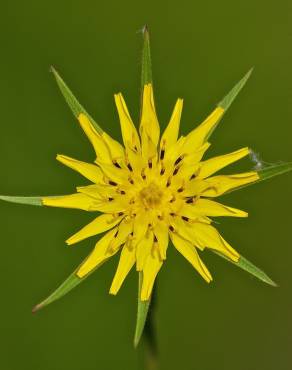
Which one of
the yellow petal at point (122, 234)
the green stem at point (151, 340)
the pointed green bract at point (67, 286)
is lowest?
the green stem at point (151, 340)

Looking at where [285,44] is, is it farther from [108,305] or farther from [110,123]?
[108,305]

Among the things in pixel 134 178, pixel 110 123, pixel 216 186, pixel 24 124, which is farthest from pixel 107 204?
pixel 24 124

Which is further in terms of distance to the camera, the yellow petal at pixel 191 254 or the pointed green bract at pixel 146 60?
the yellow petal at pixel 191 254

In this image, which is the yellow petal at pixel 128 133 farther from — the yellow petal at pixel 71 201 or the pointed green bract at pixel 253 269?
the pointed green bract at pixel 253 269

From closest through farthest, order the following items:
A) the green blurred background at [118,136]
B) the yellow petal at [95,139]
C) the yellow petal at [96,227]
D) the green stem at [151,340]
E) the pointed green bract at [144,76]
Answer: the pointed green bract at [144,76] < the yellow petal at [95,139] < the yellow petal at [96,227] < the green stem at [151,340] < the green blurred background at [118,136]

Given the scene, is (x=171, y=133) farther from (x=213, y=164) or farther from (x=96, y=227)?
(x=96, y=227)

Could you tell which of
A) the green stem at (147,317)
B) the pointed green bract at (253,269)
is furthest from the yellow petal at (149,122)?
the pointed green bract at (253,269)

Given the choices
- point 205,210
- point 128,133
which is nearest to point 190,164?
point 205,210
